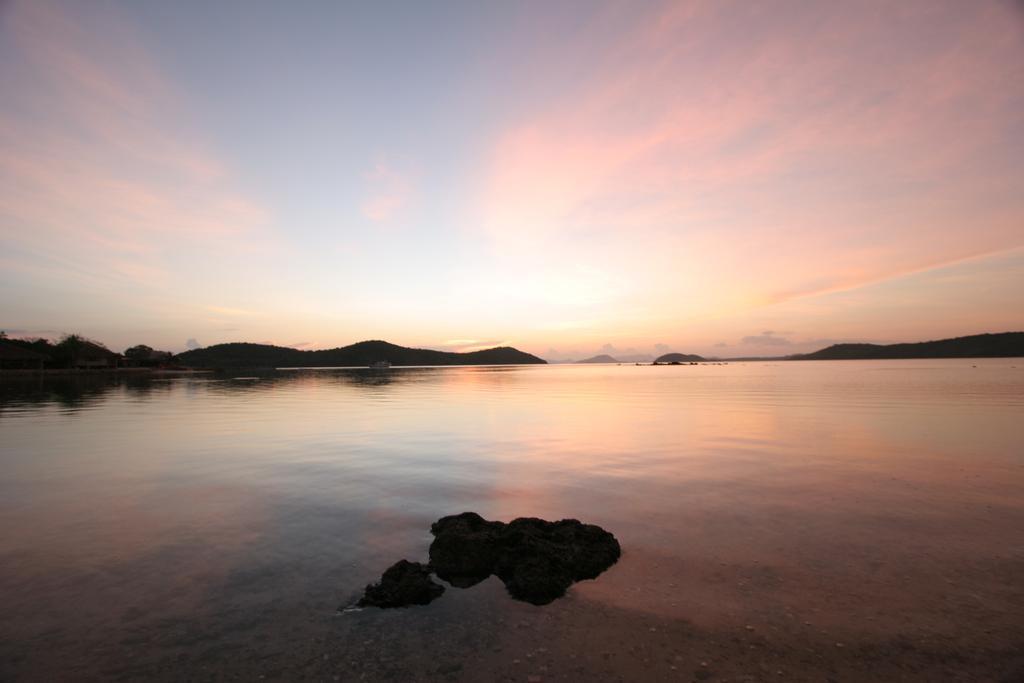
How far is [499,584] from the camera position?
8273mm

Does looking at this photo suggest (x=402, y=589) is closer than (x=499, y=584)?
Yes

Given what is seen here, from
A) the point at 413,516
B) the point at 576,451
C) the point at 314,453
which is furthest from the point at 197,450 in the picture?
the point at 576,451

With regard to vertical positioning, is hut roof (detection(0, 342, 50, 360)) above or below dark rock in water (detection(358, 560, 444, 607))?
above

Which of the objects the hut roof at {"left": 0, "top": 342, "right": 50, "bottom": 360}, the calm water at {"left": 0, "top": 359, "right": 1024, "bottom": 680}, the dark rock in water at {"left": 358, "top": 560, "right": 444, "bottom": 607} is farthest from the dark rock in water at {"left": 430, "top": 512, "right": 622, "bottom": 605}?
the hut roof at {"left": 0, "top": 342, "right": 50, "bottom": 360}

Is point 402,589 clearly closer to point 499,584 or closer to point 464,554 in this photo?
point 464,554

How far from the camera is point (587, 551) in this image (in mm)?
8883

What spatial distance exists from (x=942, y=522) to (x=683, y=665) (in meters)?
9.40

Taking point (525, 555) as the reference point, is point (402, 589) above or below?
below

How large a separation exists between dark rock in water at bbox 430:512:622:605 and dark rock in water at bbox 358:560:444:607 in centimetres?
62

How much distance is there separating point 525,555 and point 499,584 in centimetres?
64

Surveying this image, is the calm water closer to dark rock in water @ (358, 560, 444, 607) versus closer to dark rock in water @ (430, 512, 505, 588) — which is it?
dark rock in water @ (358, 560, 444, 607)

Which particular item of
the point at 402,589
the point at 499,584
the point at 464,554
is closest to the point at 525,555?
the point at 499,584

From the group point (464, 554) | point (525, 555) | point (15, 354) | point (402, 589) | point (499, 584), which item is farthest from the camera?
point (15, 354)

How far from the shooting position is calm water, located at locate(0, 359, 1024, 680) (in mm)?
6047
